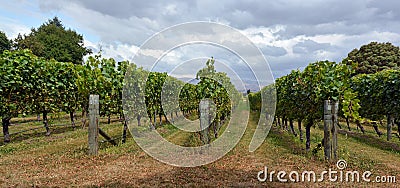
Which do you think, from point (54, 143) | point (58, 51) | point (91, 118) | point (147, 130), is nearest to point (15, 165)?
point (91, 118)

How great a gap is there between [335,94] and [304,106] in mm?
2127

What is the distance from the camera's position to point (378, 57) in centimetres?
3356

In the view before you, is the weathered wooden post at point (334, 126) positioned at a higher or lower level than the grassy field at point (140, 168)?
higher

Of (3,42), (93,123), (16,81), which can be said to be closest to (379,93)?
(93,123)

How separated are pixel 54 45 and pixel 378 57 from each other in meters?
47.4

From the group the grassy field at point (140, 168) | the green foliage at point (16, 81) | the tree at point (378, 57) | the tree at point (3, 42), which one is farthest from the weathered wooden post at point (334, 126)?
the tree at point (3, 42)

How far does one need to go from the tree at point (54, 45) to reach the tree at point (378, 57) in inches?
1636

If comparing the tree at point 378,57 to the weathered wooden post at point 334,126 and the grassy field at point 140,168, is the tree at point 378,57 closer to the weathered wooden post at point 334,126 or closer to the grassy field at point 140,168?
the grassy field at point 140,168

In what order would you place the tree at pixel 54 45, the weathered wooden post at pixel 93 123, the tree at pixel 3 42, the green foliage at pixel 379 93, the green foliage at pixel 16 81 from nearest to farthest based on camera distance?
1. the weathered wooden post at pixel 93 123
2. the green foliage at pixel 16 81
3. the green foliage at pixel 379 93
4. the tree at pixel 54 45
5. the tree at pixel 3 42

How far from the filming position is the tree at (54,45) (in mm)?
42781

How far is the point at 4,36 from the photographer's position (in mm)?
48156

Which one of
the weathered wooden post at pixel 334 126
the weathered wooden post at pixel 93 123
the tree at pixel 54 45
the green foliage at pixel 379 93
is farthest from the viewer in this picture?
the tree at pixel 54 45

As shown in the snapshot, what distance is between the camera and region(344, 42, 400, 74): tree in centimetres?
3327

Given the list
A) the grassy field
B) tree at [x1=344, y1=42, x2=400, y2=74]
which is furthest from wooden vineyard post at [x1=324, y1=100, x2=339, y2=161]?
tree at [x1=344, y1=42, x2=400, y2=74]
